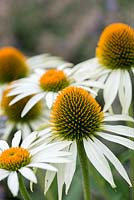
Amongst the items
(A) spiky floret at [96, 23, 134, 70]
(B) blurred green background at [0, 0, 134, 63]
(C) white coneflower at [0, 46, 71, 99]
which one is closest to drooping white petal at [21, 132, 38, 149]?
(A) spiky floret at [96, 23, 134, 70]

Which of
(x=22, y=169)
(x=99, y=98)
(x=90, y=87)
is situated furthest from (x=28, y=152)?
(x=99, y=98)

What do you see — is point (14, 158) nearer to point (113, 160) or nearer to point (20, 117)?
point (113, 160)

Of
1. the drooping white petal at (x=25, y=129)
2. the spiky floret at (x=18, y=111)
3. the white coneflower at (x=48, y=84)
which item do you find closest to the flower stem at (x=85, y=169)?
the white coneflower at (x=48, y=84)

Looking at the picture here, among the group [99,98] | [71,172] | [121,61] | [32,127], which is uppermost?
[121,61]

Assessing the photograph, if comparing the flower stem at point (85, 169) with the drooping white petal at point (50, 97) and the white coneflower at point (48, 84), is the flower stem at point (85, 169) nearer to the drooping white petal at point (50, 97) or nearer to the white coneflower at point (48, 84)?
the drooping white petal at point (50, 97)

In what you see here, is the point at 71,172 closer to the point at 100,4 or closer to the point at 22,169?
the point at 22,169

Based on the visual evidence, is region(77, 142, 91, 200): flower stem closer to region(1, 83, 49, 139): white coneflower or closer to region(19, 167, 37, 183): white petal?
region(19, 167, 37, 183): white petal
